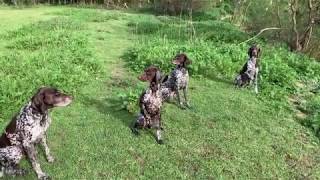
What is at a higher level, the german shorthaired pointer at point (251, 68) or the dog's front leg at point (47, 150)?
the german shorthaired pointer at point (251, 68)

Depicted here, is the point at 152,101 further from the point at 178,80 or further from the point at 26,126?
the point at 26,126

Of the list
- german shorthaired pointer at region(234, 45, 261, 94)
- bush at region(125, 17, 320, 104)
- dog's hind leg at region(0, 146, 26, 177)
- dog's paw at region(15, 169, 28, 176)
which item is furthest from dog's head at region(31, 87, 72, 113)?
bush at region(125, 17, 320, 104)

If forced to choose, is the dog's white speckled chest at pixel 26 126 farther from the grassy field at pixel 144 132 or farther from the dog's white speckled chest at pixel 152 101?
the dog's white speckled chest at pixel 152 101

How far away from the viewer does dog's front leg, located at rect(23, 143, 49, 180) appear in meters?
6.00

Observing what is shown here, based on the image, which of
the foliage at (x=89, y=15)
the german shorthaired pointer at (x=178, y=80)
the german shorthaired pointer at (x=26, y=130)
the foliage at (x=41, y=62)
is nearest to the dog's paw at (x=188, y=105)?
the german shorthaired pointer at (x=178, y=80)

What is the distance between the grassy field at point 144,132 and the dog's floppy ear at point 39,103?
104 cm

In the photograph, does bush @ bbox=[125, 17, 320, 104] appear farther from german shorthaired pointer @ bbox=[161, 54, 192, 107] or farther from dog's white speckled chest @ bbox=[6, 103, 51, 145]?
dog's white speckled chest @ bbox=[6, 103, 51, 145]

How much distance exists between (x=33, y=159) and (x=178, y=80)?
359 centimetres

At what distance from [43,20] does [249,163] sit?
40.0 ft

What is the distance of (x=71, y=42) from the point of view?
13.1m

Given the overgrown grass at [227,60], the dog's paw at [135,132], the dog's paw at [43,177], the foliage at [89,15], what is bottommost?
the dog's paw at [43,177]

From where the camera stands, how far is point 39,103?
5.84 meters

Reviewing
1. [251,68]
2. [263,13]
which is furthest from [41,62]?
[263,13]

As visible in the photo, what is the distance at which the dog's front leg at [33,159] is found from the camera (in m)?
6.00
